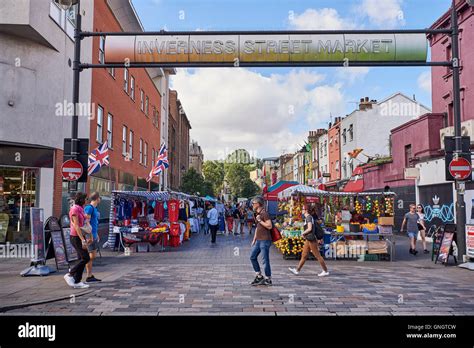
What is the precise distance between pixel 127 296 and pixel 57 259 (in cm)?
381

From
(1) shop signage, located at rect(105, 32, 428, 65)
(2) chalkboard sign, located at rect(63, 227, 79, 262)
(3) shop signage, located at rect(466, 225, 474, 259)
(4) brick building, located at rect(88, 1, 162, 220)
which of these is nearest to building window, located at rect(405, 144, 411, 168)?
(3) shop signage, located at rect(466, 225, 474, 259)

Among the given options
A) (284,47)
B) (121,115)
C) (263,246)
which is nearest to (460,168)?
(284,47)

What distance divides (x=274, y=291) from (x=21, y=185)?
10691mm

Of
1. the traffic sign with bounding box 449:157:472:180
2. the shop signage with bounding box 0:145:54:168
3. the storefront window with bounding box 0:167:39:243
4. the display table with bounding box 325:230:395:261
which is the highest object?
Answer: the shop signage with bounding box 0:145:54:168

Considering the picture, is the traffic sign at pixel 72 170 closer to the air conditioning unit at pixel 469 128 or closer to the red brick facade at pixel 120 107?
the red brick facade at pixel 120 107

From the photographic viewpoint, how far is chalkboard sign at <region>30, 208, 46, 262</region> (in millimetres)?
9383

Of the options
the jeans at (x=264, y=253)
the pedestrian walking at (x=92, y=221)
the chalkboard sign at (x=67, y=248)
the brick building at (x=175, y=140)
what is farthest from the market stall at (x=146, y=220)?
the brick building at (x=175, y=140)

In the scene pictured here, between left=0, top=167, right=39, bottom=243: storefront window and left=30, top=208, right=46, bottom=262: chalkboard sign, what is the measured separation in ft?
16.0

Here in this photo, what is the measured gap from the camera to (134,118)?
88.8 feet

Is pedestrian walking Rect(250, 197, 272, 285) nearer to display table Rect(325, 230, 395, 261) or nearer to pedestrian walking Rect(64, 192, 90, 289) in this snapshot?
pedestrian walking Rect(64, 192, 90, 289)

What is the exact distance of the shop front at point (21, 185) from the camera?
13555 mm

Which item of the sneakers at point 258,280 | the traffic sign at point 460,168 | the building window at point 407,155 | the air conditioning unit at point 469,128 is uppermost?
Answer: the air conditioning unit at point 469,128

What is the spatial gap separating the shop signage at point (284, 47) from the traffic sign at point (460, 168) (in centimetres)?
291
